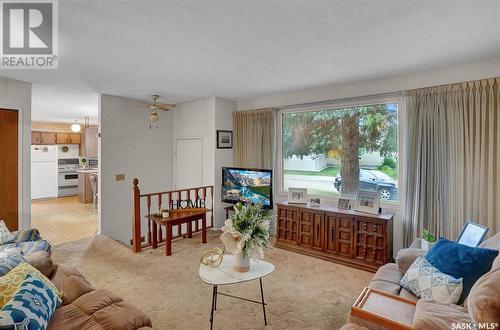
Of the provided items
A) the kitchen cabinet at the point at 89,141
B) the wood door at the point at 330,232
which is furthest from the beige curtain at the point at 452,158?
the kitchen cabinet at the point at 89,141

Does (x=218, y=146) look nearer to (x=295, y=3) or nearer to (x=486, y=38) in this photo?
(x=295, y=3)

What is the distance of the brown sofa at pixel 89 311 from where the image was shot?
5.06ft

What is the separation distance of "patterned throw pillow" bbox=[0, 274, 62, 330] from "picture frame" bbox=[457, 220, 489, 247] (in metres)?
3.19

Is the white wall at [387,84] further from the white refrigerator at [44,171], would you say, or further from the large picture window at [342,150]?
the white refrigerator at [44,171]

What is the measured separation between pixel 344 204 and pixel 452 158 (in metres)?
1.36

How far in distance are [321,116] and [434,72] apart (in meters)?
1.56

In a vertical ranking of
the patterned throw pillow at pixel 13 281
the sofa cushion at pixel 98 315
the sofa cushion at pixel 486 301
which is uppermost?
the sofa cushion at pixel 486 301

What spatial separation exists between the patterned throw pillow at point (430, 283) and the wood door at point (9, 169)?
469cm

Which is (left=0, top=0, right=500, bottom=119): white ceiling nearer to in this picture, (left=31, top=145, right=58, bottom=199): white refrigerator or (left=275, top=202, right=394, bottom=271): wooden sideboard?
(left=275, top=202, right=394, bottom=271): wooden sideboard

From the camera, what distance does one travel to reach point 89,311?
5.46ft

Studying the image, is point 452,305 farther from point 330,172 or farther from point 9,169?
point 9,169

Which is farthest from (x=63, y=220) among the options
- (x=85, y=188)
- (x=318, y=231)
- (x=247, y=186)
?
(x=318, y=231)

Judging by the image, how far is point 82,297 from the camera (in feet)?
5.95

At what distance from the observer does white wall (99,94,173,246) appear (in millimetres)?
4520
